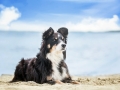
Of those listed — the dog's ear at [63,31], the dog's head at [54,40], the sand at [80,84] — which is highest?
the dog's ear at [63,31]

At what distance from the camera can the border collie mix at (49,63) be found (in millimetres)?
3742

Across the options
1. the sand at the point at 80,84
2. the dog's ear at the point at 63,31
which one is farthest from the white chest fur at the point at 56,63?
the dog's ear at the point at 63,31

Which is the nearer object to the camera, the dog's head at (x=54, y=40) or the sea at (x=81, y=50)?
the dog's head at (x=54, y=40)

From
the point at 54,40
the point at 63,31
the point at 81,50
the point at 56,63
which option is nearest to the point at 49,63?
the point at 56,63

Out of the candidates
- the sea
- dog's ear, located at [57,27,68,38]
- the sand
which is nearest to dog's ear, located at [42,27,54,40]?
dog's ear, located at [57,27,68,38]

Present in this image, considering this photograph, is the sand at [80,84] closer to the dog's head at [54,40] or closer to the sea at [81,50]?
the sea at [81,50]

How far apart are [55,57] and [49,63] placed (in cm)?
12

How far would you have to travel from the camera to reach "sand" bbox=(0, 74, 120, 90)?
139 inches

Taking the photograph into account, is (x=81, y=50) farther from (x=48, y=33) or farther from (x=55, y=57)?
(x=48, y=33)

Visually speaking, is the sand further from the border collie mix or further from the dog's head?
the dog's head

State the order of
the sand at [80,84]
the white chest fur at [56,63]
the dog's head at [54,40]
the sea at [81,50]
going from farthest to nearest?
the sea at [81,50], the white chest fur at [56,63], the dog's head at [54,40], the sand at [80,84]

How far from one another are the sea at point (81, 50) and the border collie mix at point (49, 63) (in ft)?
0.67

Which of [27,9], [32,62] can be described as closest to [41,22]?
[27,9]

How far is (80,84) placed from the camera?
3.86 metres
